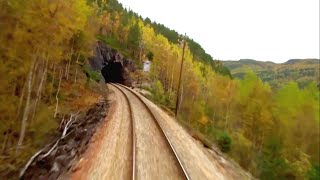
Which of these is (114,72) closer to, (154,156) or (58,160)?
(154,156)

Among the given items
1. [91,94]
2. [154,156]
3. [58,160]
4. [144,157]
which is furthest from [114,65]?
[58,160]

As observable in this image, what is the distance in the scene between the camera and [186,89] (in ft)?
251

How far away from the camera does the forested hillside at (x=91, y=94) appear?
17625mm

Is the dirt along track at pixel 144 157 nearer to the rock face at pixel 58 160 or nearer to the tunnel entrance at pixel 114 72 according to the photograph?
the rock face at pixel 58 160

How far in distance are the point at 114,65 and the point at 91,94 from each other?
1983 inches

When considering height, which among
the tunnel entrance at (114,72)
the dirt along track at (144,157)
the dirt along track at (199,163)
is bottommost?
the dirt along track at (199,163)

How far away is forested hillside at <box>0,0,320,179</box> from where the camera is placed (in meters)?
17.6

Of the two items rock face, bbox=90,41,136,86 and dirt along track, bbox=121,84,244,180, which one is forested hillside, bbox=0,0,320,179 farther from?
dirt along track, bbox=121,84,244,180

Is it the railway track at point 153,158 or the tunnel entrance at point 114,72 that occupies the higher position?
the tunnel entrance at point 114,72

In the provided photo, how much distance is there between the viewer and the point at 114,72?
3514 inches

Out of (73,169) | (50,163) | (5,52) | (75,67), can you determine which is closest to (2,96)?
(5,52)

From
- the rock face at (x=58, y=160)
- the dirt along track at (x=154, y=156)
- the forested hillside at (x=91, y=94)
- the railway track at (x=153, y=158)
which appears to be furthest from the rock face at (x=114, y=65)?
the rock face at (x=58, y=160)

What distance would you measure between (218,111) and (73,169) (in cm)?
5916

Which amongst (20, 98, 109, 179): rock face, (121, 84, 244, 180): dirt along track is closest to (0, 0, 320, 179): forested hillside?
(20, 98, 109, 179): rock face
